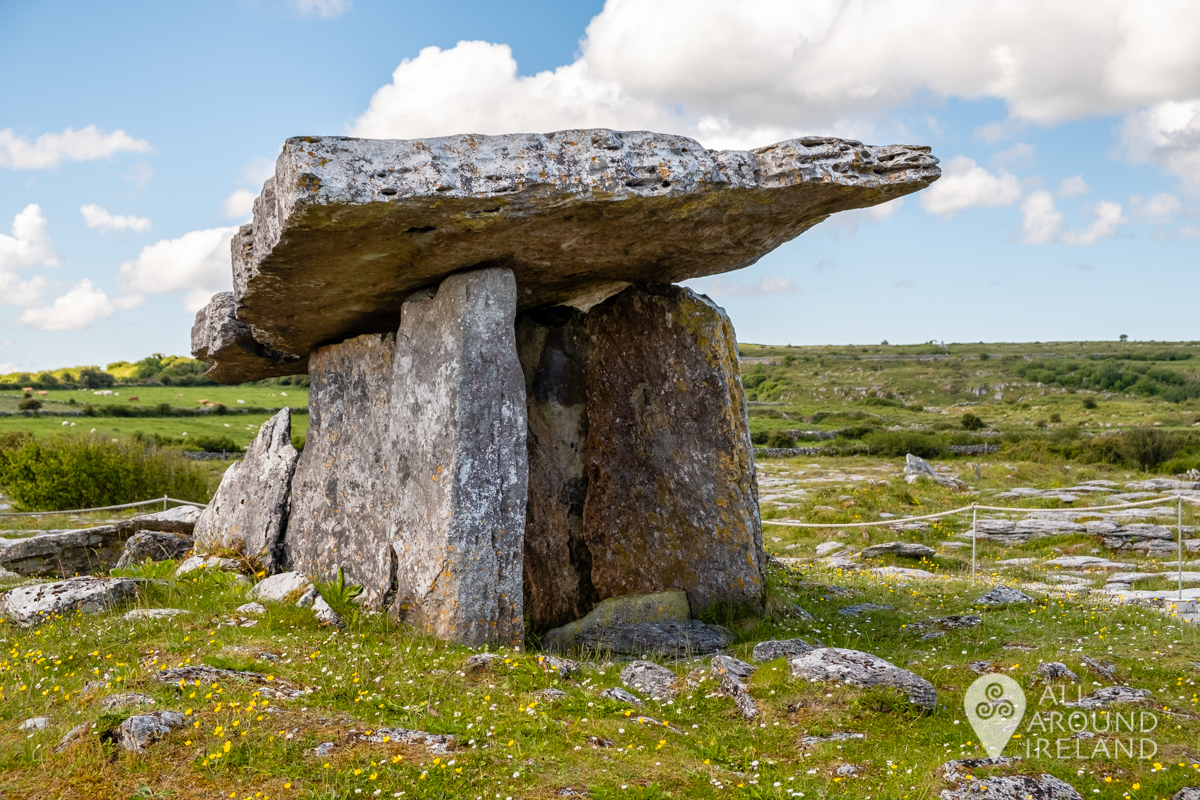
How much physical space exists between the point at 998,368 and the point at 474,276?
87321 millimetres

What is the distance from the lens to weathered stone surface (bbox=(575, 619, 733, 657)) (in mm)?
8891

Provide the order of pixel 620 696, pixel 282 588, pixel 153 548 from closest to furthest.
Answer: pixel 620 696 < pixel 282 588 < pixel 153 548

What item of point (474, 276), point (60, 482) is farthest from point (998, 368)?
point (474, 276)

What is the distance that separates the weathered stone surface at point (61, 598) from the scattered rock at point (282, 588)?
120cm

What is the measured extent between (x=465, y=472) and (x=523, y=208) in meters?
2.38

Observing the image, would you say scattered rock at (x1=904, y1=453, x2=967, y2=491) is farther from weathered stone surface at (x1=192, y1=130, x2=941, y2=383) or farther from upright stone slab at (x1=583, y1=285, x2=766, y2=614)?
weathered stone surface at (x1=192, y1=130, x2=941, y2=383)

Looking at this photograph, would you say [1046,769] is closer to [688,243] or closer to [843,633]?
[843,633]

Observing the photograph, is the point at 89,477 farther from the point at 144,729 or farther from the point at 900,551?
the point at 144,729

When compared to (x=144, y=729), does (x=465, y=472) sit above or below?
above

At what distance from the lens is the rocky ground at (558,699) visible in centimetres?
525

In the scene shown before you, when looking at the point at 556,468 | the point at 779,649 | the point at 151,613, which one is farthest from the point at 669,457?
the point at 151,613

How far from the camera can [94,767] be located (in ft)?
17.3

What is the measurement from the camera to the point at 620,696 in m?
6.77
